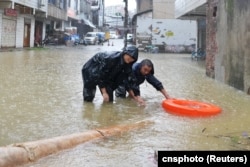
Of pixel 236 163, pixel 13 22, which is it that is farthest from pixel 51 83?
pixel 13 22

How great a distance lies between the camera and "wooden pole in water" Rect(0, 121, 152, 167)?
3.53 m

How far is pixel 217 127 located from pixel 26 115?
2.82 m

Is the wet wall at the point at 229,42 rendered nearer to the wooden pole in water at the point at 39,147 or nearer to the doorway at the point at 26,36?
the wooden pole in water at the point at 39,147

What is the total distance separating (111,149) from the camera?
4.25 metres

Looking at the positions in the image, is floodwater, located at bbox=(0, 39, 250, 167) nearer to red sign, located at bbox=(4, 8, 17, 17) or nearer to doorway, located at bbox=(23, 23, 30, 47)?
red sign, located at bbox=(4, 8, 17, 17)

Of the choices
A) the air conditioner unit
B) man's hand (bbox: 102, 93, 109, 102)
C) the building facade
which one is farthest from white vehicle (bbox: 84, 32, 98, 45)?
man's hand (bbox: 102, 93, 109, 102)

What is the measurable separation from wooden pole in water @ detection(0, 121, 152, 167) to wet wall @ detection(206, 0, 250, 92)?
538cm

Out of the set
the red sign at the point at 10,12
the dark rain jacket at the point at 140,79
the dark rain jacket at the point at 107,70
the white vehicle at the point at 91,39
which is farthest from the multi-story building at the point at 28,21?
the dark rain jacket at the point at 107,70

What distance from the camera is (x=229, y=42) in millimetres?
10586

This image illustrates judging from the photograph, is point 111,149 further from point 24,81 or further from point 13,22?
point 13,22

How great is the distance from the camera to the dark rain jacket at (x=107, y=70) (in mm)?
6824

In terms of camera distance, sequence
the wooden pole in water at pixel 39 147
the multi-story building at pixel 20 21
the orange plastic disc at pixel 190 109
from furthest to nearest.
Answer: the multi-story building at pixel 20 21 < the orange plastic disc at pixel 190 109 < the wooden pole in water at pixel 39 147

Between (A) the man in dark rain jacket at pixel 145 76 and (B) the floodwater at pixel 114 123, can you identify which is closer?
(B) the floodwater at pixel 114 123

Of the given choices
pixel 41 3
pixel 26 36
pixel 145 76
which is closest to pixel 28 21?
pixel 26 36
